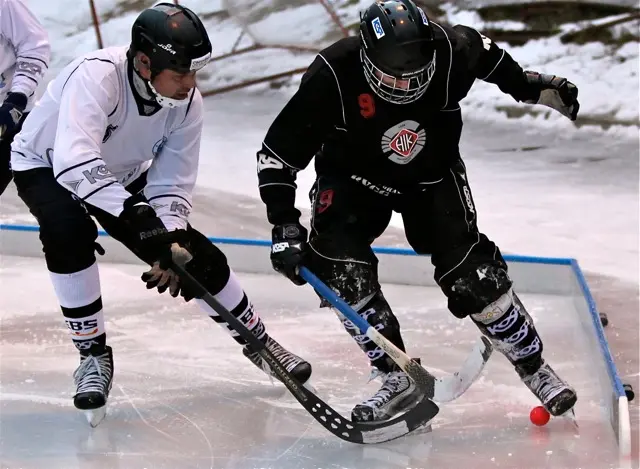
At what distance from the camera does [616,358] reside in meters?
3.14

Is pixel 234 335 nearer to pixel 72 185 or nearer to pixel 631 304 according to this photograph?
pixel 72 185

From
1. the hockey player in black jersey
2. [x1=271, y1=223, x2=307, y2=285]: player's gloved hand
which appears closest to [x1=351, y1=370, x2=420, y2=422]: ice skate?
the hockey player in black jersey

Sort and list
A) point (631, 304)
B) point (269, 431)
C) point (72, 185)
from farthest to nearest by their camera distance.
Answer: point (631, 304) → point (269, 431) → point (72, 185)

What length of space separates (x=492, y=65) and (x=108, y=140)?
985 millimetres

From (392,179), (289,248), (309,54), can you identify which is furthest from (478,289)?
(309,54)

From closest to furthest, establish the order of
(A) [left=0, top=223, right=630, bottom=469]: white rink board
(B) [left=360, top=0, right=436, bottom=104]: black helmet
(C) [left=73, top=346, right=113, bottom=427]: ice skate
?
(B) [left=360, top=0, right=436, bottom=104]: black helmet → (C) [left=73, top=346, right=113, bottom=427]: ice skate → (A) [left=0, top=223, right=630, bottom=469]: white rink board

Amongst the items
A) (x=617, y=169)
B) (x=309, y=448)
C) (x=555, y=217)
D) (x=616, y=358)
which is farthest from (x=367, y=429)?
(x=617, y=169)

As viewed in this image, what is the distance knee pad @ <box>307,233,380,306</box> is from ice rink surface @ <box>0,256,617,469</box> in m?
0.37

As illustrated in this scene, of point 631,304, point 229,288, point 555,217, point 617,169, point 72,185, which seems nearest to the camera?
point 72,185

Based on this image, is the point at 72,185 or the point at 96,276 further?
the point at 96,276

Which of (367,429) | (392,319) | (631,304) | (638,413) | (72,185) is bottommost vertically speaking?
(631,304)

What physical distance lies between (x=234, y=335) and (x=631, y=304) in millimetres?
1585

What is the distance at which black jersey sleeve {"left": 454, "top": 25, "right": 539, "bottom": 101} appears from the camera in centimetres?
250

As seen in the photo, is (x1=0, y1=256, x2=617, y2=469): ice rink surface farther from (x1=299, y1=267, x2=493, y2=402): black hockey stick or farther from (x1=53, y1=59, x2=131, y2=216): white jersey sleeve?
(x1=53, y1=59, x2=131, y2=216): white jersey sleeve
